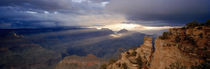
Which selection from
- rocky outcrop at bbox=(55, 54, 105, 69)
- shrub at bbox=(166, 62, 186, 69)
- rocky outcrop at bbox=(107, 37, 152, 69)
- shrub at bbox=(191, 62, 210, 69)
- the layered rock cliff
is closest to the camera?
shrub at bbox=(191, 62, 210, 69)

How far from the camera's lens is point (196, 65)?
13367 mm

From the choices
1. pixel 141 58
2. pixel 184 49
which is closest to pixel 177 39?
pixel 184 49

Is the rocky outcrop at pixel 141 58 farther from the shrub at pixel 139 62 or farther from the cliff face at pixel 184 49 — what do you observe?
the cliff face at pixel 184 49

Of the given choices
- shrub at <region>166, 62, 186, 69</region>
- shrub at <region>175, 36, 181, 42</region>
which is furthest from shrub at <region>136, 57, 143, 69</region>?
shrub at <region>175, 36, 181, 42</region>

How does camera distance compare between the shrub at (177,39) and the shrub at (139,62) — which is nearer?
the shrub at (177,39)

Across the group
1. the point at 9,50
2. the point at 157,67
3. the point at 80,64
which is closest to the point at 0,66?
the point at 9,50

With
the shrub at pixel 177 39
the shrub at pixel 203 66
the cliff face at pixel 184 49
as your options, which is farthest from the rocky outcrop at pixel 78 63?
the shrub at pixel 203 66

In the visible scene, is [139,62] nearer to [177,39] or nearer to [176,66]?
[176,66]

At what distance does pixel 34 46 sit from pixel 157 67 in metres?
223

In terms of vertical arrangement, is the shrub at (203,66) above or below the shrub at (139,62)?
above

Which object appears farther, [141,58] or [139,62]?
[141,58]

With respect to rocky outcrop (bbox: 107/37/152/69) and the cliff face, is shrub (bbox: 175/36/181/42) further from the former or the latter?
rocky outcrop (bbox: 107/37/152/69)

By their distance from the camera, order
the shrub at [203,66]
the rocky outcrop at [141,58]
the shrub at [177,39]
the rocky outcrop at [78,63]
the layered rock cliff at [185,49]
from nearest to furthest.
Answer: the shrub at [203,66]
the layered rock cliff at [185,49]
the shrub at [177,39]
the rocky outcrop at [141,58]
the rocky outcrop at [78,63]

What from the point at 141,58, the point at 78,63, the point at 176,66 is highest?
the point at 176,66
